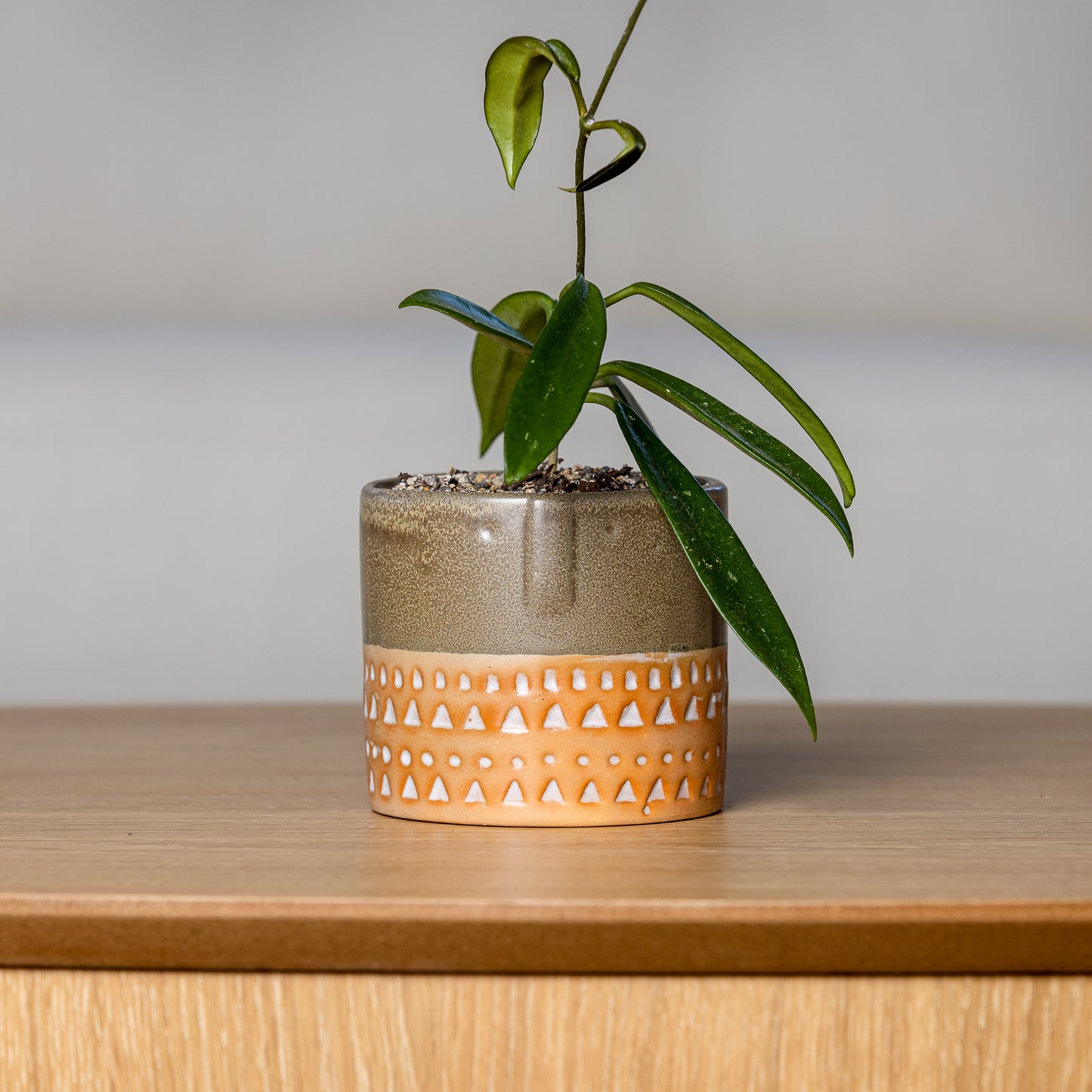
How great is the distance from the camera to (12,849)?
52 cm

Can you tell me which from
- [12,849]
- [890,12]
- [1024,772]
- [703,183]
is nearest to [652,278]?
[703,183]

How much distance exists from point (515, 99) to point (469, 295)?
0.48 meters

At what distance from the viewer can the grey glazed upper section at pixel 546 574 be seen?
0.55 m

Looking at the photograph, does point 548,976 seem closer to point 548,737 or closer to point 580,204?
point 548,737

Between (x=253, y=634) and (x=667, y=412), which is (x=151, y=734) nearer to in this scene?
(x=253, y=634)

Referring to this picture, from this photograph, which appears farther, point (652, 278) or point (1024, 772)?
point (652, 278)

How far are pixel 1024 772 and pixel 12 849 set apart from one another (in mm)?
525

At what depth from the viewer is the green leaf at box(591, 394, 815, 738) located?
1.71 feet

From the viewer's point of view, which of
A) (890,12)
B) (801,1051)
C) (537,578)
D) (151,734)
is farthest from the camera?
(890,12)

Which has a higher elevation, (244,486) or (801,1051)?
(244,486)

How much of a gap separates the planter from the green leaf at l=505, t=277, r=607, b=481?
0.23ft

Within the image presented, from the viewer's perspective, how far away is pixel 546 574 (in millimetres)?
554

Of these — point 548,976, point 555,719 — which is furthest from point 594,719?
point 548,976

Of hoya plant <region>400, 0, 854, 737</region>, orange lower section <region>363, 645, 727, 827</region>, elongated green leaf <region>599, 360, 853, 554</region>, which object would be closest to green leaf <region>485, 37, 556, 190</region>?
hoya plant <region>400, 0, 854, 737</region>
